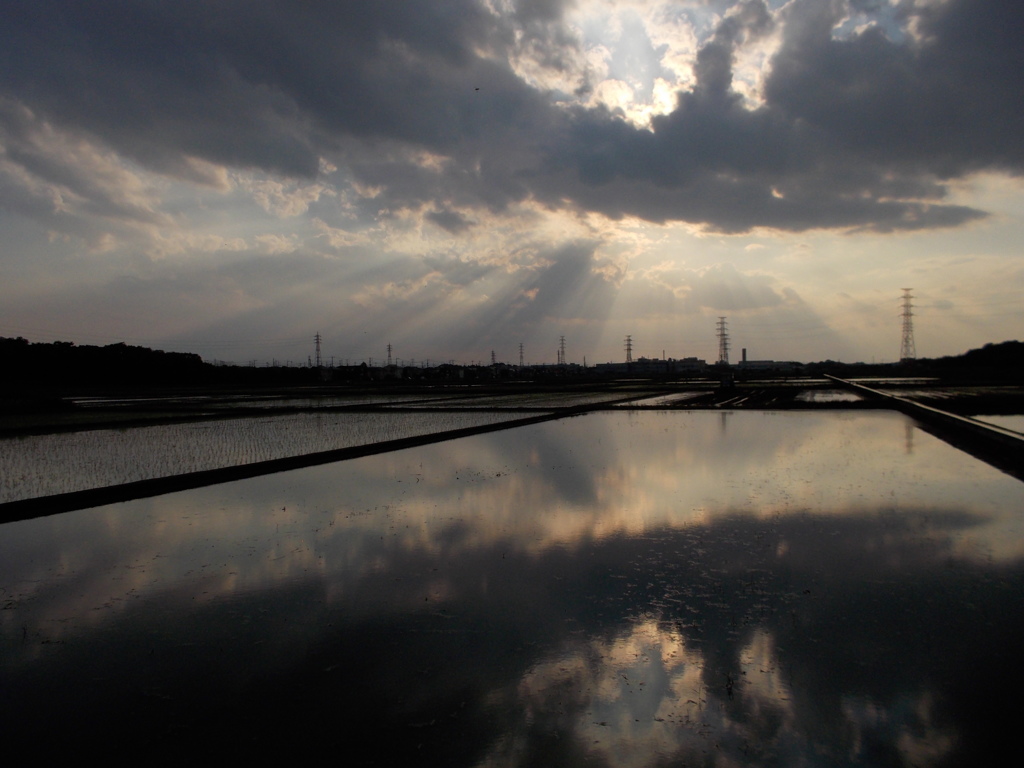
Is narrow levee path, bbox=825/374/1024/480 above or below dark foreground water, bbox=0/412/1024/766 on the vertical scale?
above

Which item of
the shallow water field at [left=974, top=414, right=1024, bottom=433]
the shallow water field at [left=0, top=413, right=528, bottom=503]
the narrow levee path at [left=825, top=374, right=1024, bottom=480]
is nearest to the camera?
the shallow water field at [left=0, top=413, right=528, bottom=503]

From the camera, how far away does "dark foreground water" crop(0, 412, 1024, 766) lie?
421cm

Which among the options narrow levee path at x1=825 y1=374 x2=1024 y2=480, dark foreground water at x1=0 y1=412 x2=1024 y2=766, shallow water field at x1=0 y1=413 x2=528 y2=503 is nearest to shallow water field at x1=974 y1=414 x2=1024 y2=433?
narrow levee path at x1=825 y1=374 x2=1024 y2=480

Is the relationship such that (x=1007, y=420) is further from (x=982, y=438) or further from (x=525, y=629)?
(x=525, y=629)

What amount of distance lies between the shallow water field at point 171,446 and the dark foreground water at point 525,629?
3068 millimetres

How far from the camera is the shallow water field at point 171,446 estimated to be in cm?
1373

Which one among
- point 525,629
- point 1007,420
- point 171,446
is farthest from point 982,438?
point 171,446

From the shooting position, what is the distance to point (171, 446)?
1881cm

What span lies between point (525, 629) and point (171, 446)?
1675 centimetres

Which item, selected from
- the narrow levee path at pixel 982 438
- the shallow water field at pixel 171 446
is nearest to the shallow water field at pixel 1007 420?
the narrow levee path at pixel 982 438

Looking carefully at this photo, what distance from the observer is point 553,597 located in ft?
21.5

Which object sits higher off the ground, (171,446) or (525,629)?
(171,446)

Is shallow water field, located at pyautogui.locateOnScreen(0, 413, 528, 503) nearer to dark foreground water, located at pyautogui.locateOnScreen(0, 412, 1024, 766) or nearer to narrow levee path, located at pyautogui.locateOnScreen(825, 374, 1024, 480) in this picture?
dark foreground water, located at pyautogui.locateOnScreen(0, 412, 1024, 766)

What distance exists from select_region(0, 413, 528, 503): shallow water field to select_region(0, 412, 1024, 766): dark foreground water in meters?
3.07
